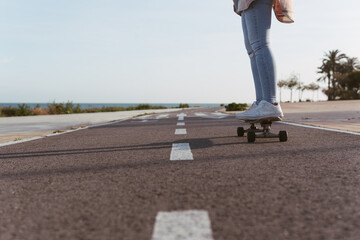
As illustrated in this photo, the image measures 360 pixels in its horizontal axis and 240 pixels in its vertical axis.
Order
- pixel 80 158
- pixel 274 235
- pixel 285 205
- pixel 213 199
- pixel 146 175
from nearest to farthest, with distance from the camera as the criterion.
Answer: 1. pixel 274 235
2. pixel 285 205
3. pixel 213 199
4. pixel 146 175
5. pixel 80 158

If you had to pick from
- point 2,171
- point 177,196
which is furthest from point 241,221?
point 2,171

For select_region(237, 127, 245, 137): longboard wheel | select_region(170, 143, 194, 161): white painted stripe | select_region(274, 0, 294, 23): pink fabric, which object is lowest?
select_region(170, 143, 194, 161): white painted stripe

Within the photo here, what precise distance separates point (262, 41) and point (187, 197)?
277cm

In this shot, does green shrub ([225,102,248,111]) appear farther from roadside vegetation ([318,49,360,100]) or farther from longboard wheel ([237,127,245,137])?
roadside vegetation ([318,49,360,100])

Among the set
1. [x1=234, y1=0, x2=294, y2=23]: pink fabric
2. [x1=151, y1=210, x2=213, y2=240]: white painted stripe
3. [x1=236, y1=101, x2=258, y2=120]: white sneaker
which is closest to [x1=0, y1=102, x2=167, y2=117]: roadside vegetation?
[x1=236, y1=101, x2=258, y2=120]: white sneaker

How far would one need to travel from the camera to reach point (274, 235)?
1.11 meters

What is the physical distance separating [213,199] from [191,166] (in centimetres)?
78

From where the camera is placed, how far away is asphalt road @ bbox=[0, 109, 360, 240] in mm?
1177

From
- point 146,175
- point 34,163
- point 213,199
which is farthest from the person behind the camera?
point 34,163

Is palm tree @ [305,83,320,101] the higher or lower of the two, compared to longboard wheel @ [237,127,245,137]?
higher

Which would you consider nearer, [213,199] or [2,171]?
[213,199]

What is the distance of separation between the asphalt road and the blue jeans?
124cm

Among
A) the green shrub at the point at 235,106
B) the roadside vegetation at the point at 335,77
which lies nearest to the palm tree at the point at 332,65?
the roadside vegetation at the point at 335,77

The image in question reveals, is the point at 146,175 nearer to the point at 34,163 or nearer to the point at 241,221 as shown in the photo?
the point at 241,221
